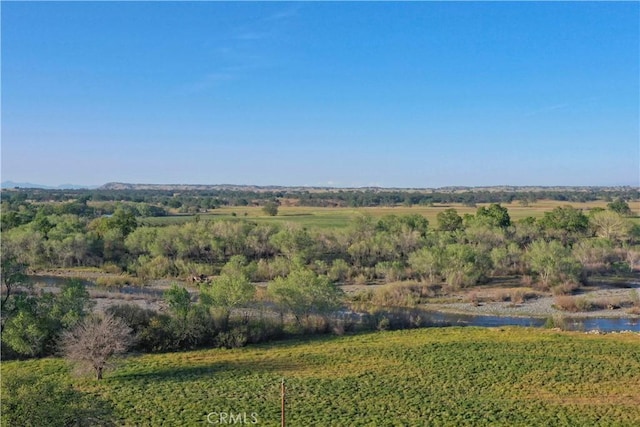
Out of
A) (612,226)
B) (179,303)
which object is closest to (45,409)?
(179,303)

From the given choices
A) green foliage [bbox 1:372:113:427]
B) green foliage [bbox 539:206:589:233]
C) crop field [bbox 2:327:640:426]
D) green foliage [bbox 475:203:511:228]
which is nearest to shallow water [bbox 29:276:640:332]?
crop field [bbox 2:327:640:426]

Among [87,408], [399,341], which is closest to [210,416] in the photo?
[87,408]

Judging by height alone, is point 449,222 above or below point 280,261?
above

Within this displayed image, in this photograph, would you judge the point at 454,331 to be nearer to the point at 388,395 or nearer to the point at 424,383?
the point at 424,383

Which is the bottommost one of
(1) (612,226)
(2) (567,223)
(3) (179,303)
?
(3) (179,303)

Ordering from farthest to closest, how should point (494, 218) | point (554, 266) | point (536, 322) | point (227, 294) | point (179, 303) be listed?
point (494, 218)
point (554, 266)
point (536, 322)
point (227, 294)
point (179, 303)

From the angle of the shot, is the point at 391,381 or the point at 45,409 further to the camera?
the point at 391,381

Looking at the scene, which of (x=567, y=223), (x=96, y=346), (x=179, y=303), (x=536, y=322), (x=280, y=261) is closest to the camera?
(x=96, y=346)

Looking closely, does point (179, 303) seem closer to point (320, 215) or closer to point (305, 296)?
point (305, 296)

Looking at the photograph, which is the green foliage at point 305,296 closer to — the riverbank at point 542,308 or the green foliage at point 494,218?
the riverbank at point 542,308
